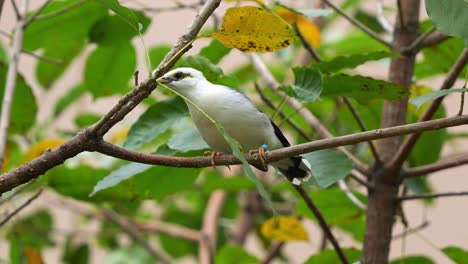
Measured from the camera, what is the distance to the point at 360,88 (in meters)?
1.29

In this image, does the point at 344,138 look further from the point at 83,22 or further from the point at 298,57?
the point at 298,57

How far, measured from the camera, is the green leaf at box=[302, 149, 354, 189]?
49.8 inches

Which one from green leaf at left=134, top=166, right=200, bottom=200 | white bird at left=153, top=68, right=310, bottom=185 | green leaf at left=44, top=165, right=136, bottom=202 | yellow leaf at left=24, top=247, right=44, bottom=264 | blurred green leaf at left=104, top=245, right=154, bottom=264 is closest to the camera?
white bird at left=153, top=68, right=310, bottom=185

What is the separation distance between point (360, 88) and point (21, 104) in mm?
797

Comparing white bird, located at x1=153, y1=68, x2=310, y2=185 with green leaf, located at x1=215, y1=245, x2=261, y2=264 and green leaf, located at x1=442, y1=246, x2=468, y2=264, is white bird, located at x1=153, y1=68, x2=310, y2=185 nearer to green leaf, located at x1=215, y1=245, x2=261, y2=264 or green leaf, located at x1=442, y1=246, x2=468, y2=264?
green leaf, located at x1=442, y1=246, x2=468, y2=264

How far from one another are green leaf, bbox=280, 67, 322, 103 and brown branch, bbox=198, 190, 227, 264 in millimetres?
869

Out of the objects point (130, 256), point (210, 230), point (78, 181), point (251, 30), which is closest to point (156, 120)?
point (78, 181)

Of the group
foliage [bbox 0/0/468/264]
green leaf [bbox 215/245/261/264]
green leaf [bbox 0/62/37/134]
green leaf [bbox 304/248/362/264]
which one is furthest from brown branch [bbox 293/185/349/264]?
green leaf [bbox 0/62/37/134]

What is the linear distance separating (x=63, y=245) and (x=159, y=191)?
4.10ft

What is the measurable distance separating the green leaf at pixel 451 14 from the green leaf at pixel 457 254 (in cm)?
63

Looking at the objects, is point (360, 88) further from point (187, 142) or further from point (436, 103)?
point (187, 142)

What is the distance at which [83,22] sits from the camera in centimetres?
163

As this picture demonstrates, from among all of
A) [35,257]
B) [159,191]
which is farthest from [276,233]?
[35,257]

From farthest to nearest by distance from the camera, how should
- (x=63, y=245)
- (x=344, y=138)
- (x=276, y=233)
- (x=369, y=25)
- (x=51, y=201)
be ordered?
(x=63, y=245)
(x=51, y=201)
(x=369, y=25)
(x=276, y=233)
(x=344, y=138)
